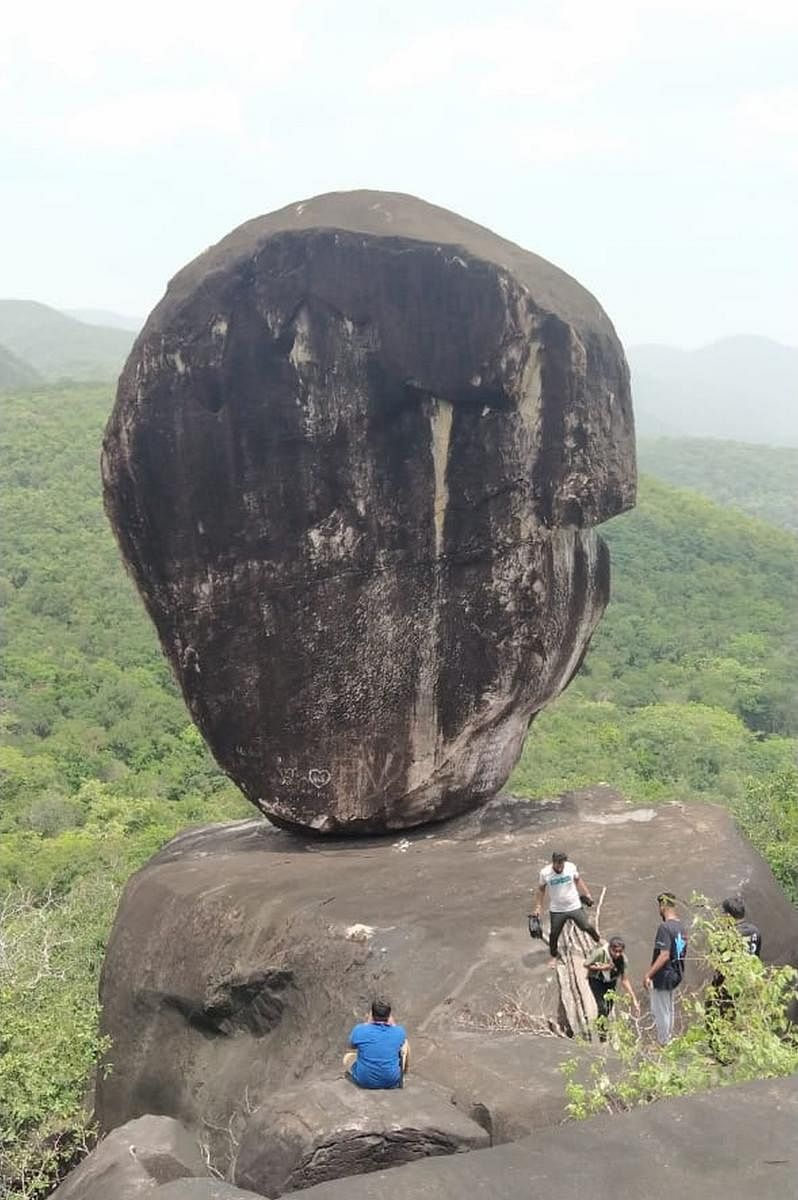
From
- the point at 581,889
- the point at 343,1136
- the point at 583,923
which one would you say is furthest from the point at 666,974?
the point at 343,1136

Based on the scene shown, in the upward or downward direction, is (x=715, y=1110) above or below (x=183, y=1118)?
above

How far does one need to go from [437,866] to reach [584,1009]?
2.55 m

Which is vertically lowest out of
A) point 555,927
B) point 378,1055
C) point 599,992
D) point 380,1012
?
point 599,992

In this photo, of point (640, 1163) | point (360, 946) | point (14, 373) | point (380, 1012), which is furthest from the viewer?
point (14, 373)

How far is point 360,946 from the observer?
7.92 m

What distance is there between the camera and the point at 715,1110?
3.60 metres

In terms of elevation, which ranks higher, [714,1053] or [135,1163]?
[714,1053]

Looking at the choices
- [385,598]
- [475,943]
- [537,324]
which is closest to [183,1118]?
[475,943]

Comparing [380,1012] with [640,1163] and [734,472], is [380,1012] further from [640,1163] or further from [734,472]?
[734,472]

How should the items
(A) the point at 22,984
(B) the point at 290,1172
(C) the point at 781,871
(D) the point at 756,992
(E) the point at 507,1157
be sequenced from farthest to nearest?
(C) the point at 781,871, (A) the point at 22,984, (D) the point at 756,992, (B) the point at 290,1172, (E) the point at 507,1157

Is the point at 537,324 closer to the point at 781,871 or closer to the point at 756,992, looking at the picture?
the point at 756,992

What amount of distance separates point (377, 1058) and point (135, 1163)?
1250mm

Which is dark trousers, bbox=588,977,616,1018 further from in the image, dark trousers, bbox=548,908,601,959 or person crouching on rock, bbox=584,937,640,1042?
dark trousers, bbox=548,908,601,959

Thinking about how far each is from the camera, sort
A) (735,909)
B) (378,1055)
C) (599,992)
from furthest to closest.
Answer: (599,992) → (735,909) → (378,1055)
